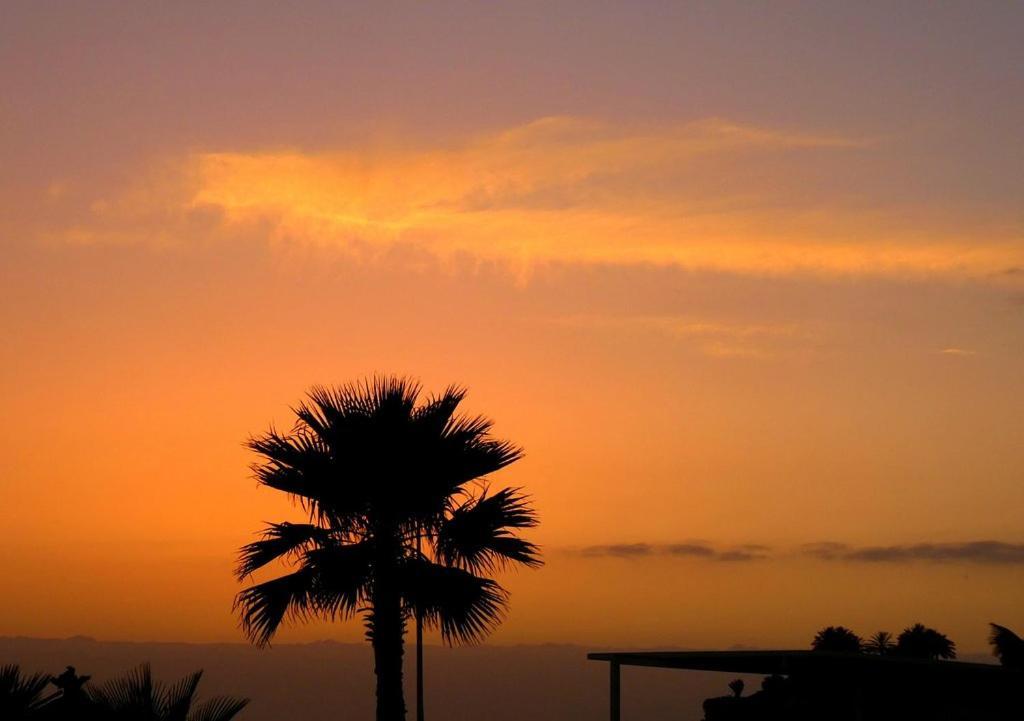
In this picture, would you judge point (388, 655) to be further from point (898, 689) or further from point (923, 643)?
point (923, 643)

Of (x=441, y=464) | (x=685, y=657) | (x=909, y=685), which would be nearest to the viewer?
(x=909, y=685)

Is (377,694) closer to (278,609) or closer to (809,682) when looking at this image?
(278,609)

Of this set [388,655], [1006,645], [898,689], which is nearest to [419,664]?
[388,655]

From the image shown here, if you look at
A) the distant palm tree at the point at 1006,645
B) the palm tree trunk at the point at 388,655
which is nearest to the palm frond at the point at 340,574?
the palm tree trunk at the point at 388,655

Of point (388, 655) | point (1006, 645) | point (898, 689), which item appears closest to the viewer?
point (898, 689)

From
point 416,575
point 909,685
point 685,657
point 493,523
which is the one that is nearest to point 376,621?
point 416,575

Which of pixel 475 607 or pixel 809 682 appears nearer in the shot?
pixel 809 682

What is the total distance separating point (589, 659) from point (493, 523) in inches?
117

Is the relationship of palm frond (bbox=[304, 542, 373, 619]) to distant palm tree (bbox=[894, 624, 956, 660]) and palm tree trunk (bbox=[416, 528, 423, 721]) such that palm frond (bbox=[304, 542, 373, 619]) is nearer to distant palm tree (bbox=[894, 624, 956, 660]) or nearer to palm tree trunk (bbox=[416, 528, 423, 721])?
palm tree trunk (bbox=[416, 528, 423, 721])

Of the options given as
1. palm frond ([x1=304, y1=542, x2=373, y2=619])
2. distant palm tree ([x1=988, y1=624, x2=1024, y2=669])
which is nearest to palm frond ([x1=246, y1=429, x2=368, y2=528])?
palm frond ([x1=304, y1=542, x2=373, y2=619])

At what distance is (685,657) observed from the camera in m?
20.7

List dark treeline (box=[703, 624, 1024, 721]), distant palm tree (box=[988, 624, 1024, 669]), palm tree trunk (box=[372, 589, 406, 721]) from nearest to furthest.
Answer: dark treeline (box=[703, 624, 1024, 721])
palm tree trunk (box=[372, 589, 406, 721])
distant palm tree (box=[988, 624, 1024, 669])

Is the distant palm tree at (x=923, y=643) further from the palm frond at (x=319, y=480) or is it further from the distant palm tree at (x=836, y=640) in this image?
the palm frond at (x=319, y=480)

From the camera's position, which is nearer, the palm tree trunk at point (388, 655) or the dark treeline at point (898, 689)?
the dark treeline at point (898, 689)
